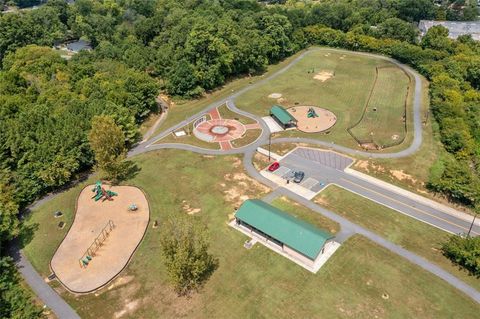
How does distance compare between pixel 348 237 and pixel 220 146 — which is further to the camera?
pixel 220 146

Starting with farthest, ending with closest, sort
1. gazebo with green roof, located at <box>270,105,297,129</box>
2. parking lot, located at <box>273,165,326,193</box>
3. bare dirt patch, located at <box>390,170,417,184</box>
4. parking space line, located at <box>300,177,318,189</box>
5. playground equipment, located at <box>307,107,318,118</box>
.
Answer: playground equipment, located at <box>307,107,318,118</box> < gazebo with green roof, located at <box>270,105,297,129</box> < bare dirt patch, located at <box>390,170,417,184</box> < parking space line, located at <box>300,177,318,189</box> < parking lot, located at <box>273,165,326,193</box>

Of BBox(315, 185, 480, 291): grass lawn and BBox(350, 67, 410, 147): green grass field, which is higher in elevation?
BBox(350, 67, 410, 147): green grass field

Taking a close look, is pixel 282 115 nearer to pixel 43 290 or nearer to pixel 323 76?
pixel 323 76

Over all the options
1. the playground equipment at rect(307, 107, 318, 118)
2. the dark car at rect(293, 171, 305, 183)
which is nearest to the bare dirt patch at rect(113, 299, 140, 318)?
the dark car at rect(293, 171, 305, 183)

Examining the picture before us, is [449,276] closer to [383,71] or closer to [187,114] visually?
[187,114]

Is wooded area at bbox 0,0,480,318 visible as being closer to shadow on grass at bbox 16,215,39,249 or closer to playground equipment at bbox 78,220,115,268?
shadow on grass at bbox 16,215,39,249

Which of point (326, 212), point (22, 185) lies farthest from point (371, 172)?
point (22, 185)

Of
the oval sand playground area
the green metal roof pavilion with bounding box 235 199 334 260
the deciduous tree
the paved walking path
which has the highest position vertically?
the deciduous tree

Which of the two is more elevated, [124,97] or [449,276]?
[124,97]
